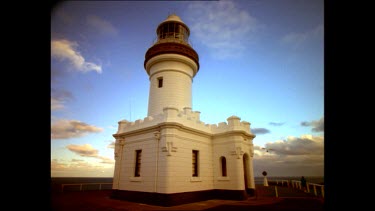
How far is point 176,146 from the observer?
35.7 feet

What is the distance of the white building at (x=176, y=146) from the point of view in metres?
10.7

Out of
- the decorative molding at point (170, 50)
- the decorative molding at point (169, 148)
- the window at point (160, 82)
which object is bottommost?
the decorative molding at point (169, 148)

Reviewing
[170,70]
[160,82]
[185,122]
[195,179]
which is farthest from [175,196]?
[170,70]

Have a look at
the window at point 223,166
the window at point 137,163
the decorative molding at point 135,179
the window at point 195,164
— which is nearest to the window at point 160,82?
A: the window at point 137,163

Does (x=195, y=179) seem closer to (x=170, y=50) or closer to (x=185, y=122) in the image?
(x=185, y=122)

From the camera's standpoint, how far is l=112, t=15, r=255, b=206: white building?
35.2ft

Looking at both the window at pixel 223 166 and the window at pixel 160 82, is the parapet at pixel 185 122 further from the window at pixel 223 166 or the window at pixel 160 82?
the window at pixel 160 82

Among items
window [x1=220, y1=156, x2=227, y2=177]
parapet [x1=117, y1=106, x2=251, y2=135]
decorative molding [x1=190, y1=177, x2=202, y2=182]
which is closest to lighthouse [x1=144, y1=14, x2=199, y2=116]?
parapet [x1=117, y1=106, x2=251, y2=135]

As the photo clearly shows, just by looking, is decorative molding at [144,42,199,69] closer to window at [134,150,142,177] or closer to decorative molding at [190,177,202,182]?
window at [134,150,142,177]

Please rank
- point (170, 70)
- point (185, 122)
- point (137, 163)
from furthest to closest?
point (170, 70) < point (137, 163) < point (185, 122)

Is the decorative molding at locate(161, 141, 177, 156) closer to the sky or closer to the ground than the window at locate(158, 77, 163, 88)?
closer to the ground
